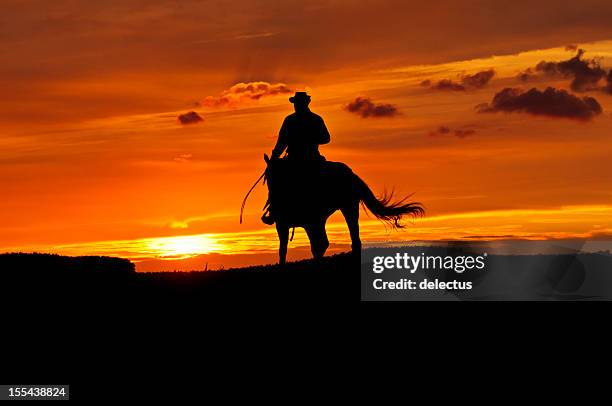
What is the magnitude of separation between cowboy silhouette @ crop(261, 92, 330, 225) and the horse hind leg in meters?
1.37

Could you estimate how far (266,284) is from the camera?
81.6ft

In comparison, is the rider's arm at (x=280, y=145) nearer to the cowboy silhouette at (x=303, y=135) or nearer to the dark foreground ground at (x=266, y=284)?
the cowboy silhouette at (x=303, y=135)

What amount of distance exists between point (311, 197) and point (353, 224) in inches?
50.9

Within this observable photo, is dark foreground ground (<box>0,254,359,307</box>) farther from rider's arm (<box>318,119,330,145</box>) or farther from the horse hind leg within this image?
rider's arm (<box>318,119,330,145</box>)

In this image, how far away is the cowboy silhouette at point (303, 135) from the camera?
2612 cm

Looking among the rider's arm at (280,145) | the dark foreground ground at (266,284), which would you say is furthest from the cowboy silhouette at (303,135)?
the dark foreground ground at (266,284)

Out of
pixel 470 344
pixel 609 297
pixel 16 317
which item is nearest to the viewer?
pixel 470 344

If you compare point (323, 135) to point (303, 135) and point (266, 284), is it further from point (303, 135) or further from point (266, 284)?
point (266, 284)

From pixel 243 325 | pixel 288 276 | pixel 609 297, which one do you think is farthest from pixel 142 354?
pixel 609 297

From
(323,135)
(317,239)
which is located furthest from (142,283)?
(323,135)

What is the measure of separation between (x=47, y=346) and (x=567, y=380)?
8937 millimetres

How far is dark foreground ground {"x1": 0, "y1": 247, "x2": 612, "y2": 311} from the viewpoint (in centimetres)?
2308

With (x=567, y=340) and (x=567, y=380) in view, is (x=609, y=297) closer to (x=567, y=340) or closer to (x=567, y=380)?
(x=567, y=340)

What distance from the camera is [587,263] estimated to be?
25250 millimetres
